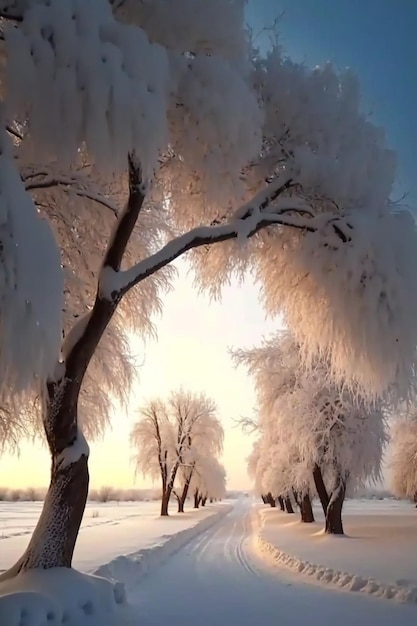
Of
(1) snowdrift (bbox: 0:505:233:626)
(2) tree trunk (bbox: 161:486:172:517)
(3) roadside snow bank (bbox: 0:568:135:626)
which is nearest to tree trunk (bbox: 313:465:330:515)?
(1) snowdrift (bbox: 0:505:233:626)

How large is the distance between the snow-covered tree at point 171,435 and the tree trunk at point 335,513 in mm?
21512

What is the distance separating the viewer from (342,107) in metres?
6.96

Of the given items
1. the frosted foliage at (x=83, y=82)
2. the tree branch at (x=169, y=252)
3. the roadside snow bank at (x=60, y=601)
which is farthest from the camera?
the tree branch at (x=169, y=252)

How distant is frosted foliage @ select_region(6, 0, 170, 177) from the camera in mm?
4469

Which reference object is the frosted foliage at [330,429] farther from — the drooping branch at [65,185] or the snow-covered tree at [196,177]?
the drooping branch at [65,185]

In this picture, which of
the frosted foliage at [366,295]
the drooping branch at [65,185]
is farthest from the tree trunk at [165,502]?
the drooping branch at [65,185]

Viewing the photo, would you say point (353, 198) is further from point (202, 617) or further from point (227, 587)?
point (227, 587)

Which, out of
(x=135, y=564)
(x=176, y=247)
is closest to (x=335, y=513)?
(x=135, y=564)

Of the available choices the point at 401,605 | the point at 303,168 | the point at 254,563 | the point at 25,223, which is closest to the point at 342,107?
the point at 303,168

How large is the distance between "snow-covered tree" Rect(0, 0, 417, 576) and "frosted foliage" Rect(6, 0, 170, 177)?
11 millimetres

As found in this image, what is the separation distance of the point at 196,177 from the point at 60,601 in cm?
458

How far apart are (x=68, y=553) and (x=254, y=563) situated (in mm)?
6726

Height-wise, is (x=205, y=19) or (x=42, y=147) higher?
(x=205, y=19)

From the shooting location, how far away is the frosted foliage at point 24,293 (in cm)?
381
